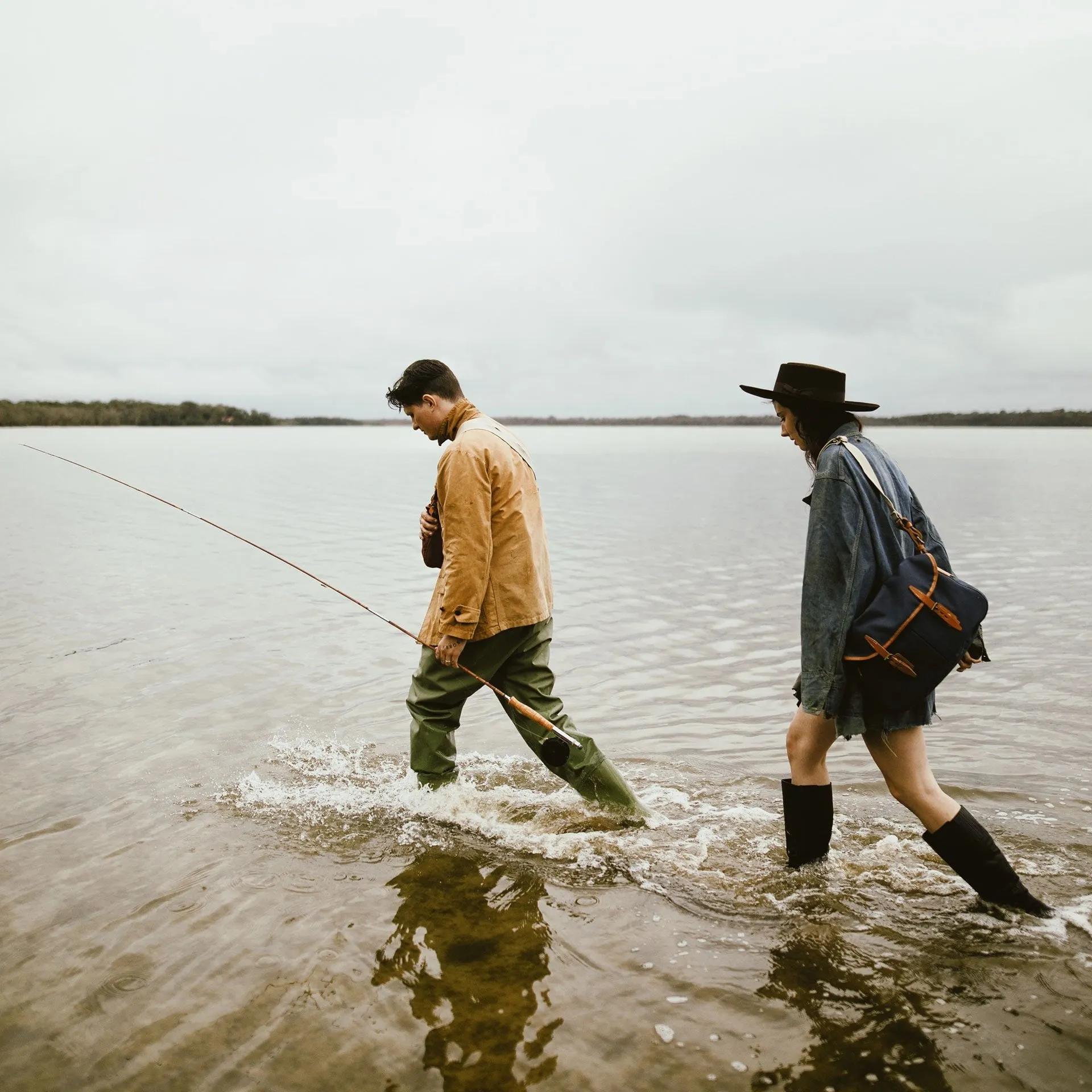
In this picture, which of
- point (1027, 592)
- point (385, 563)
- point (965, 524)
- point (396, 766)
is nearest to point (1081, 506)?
point (965, 524)

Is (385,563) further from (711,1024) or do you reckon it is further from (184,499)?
(184,499)

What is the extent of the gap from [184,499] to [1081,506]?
2626 cm

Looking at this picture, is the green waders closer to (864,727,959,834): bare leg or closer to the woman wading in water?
the woman wading in water

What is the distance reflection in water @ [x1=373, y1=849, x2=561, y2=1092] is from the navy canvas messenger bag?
5.85 feet

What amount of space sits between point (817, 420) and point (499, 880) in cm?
262

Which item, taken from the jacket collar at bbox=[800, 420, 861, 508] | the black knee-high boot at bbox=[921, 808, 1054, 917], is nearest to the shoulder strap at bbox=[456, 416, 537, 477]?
the jacket collar at bbox=[800, 420, 861, 508]

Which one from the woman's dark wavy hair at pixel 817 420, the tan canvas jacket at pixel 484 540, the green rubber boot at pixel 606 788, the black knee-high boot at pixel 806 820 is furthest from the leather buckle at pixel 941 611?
the green rubber boot at pixel 606 788

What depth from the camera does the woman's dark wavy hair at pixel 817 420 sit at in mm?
3801

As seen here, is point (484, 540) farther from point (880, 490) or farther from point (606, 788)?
point (880, 490)

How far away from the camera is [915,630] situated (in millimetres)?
3488

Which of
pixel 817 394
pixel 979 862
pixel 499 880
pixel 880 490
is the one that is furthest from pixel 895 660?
pixel 499 880

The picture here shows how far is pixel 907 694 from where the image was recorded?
3512 mm

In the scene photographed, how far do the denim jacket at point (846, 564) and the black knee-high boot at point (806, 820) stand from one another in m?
0.56

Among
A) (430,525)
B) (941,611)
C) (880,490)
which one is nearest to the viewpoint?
(941,611)
